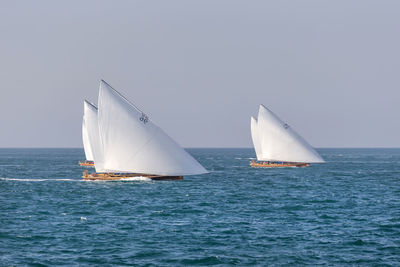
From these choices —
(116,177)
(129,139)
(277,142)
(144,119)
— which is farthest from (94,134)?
(277,142)

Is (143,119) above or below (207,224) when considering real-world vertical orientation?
above

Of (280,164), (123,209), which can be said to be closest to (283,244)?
(123,209)

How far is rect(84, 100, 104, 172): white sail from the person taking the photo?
3086 inches

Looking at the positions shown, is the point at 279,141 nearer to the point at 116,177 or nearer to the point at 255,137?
the point at 255,137

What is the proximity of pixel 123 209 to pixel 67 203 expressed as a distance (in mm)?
7813

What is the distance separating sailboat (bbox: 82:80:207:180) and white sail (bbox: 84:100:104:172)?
33 cm

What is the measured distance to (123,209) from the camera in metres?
53.6

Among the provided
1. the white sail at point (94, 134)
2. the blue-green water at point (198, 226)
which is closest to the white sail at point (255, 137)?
the white sail at point (94, 134)

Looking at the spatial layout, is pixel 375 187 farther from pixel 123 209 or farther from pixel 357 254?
pixel 357 254

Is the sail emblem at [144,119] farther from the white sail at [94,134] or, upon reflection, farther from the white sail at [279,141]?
the white sail at [279,141]

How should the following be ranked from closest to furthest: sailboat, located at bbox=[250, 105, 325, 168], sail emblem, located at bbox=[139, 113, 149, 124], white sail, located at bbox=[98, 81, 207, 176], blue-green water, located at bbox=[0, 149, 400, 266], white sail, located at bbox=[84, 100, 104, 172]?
blue-green water, located at bbox=[0, 149, 400, 266]
white sail, located at bbox=[98, 81, 207, 176]
sail emblem, located at bbox=[139, 113, 149, 124]
white sail, located at bbox=[84, 100, 104, 172]
sailboat, located at bbox=[250, 105, 325, 168]

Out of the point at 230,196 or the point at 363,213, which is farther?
the point at 230,196

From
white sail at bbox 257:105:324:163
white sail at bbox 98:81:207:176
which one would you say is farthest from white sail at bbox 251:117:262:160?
white sail at bbox 98:81:207:176

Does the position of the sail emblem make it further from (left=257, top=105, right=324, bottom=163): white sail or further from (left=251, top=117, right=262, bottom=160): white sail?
(left=251, top=117, right=262, bottom=160): white sail
